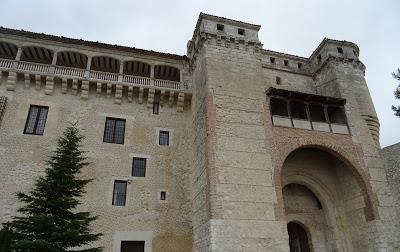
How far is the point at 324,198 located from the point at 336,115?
4.38 metres

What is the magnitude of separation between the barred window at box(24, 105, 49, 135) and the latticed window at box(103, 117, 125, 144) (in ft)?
9.44

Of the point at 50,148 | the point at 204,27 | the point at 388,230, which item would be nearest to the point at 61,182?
the point at 50,148

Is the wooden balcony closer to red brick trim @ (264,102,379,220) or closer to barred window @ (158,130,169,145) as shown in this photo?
barred window @ (158,130,169,145)

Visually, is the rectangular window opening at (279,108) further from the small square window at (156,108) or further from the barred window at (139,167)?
the barred window at (139,167)

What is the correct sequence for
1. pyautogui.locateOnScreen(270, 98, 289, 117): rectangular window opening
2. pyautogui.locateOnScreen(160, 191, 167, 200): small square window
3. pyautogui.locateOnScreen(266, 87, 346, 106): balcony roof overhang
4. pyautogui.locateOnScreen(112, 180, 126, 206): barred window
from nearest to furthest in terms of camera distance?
pyautogui.locateOnScreen(112, 180, 126, 206): barred window, pyautogui.locateOnScreen(160, 191, 167, 200): small square window, pyautogui.locateOnScreen(266, 87, 346, 106): balcony roof overhang, pyautogui.locateOnScreen(270, 98, 289, 117): rectangular window opening

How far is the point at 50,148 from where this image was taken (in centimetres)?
1426

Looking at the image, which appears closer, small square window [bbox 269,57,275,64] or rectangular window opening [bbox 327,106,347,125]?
rectangular window opening [bbox 327,106,347,125]

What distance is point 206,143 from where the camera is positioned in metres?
13.0

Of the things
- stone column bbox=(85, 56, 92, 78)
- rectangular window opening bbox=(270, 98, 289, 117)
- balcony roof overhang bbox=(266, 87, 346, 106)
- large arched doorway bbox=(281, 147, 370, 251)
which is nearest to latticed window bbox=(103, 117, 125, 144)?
stone column bbox=(85, 56, 92, 78)

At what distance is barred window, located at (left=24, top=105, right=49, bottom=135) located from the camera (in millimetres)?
14594

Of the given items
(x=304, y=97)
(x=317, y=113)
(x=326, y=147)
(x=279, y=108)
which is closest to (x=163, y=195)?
(x=279, y=108)

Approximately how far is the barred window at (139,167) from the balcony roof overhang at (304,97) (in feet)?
22.6

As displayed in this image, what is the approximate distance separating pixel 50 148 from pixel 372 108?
16220 millimetres

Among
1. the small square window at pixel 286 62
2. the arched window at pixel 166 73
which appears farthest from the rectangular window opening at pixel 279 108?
the arched window at pixel 166 73
